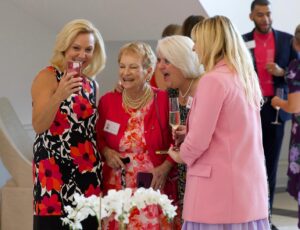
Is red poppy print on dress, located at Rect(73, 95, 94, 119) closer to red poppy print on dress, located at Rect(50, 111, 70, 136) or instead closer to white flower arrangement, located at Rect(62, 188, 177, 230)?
red poppy print on dress, located at Rect(50, 111, 70, 136)

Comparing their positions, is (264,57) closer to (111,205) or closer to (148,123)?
(148,123)

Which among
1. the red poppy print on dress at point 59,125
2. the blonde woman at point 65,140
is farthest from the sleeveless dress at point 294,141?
the red poppy print on dress at point 59,125

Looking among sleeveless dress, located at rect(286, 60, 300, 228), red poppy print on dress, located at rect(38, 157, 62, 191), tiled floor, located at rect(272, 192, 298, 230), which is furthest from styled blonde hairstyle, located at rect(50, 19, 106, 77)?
tiled floor, located at rect(272, 192, 298, 230)

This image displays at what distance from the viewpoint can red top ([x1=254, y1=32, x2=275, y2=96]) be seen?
5.16m

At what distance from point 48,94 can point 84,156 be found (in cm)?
35

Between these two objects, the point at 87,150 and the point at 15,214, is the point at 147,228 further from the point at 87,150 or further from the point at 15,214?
the point at 15,214

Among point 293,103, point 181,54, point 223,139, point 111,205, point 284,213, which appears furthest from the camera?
point 284,213

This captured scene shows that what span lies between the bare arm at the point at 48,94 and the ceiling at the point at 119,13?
102 inches

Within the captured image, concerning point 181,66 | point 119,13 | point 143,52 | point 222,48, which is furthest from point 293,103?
point 119,13

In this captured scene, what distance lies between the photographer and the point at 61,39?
121 inches

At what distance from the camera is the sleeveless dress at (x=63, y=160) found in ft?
10.1

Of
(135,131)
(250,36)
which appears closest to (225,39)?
(135,131)

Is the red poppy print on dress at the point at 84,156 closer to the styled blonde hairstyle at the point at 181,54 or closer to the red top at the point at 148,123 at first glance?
the red top at the point at 148,123

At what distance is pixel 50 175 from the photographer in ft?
10.2
